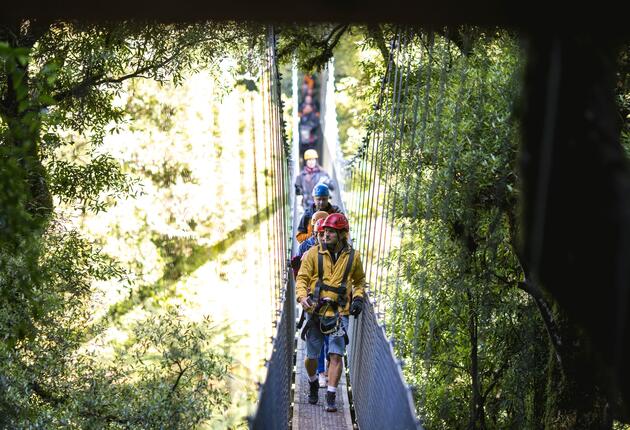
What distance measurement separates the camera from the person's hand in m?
4.60

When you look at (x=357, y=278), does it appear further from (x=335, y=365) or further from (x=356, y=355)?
(x=356, y=355)

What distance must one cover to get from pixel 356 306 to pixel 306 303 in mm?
216

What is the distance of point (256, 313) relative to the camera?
16422 millimetres

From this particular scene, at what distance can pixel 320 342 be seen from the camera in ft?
15.9

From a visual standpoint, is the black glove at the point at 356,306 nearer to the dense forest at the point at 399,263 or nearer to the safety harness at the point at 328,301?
the safety harness at the point at 328,301

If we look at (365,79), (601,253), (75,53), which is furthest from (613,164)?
(365,79)

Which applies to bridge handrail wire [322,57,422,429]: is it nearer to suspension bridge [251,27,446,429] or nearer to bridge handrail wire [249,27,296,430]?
suspension bridge [251,27,446,429]

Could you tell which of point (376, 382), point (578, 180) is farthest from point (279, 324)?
point (578, 180)

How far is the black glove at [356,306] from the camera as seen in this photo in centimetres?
457

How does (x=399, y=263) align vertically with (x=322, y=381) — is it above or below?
above

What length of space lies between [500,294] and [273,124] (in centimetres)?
417

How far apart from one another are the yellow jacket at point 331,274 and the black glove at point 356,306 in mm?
35

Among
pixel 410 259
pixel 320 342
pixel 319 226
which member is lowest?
pixel 320 342

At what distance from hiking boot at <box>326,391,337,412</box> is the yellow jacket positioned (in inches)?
20.1
